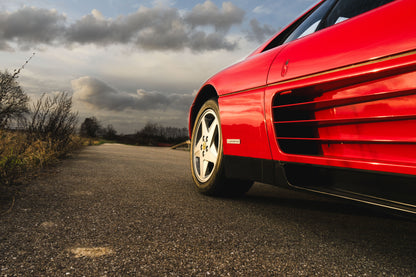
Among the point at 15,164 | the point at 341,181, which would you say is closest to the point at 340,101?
the point at 341,181

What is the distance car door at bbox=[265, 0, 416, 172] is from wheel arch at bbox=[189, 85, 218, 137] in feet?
3.20

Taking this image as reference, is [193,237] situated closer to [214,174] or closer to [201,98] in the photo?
[214,174]

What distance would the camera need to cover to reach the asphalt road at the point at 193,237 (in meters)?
1.19

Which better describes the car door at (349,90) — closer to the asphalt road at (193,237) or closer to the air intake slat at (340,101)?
the air intake slat at (340,101)

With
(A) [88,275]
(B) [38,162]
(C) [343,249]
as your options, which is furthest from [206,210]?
(B) [38,162]

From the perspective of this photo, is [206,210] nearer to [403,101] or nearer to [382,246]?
[382,246]

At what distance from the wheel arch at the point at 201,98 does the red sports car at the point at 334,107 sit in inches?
16.9

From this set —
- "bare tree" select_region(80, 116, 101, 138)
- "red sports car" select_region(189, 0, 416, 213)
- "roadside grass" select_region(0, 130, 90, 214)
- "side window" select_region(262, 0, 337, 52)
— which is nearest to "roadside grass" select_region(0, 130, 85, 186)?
"roadside grass" select_region(0, 130, 90, 214)

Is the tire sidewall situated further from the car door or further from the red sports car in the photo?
the car door

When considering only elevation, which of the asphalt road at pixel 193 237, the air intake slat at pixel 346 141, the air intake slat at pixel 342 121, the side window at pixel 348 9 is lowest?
the asphalt road at pixel 193 237

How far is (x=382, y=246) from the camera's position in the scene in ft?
4.96

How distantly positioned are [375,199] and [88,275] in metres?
1.21

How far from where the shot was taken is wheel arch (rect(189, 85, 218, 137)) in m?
2.65

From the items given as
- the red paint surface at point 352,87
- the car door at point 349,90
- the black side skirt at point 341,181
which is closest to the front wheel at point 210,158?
the black side skirt at point 341,181
